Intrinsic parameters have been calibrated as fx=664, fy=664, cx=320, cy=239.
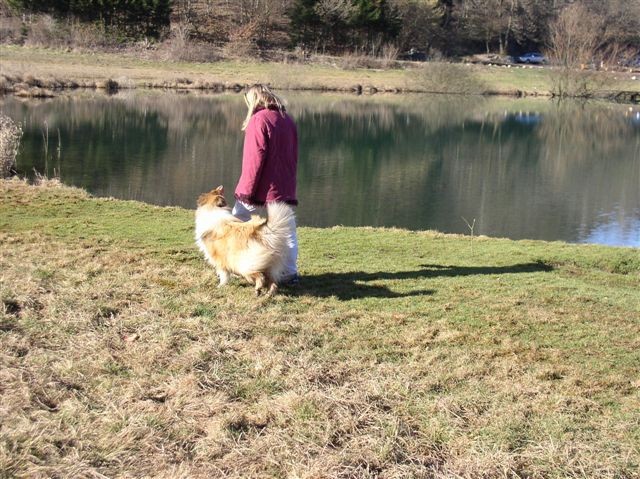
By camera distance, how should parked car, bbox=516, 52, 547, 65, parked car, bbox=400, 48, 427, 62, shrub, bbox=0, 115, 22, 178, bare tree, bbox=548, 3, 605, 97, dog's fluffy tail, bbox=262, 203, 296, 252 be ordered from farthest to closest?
parked car, bbox=516, 52, 547, 65 → parked car, bbox=400, 48, 427, 62 → bare tree, bbox=548, 3, 605, 97 → shrub, bbox=0, 115, 22, 178 → dog's fluffy tail, bbox=262, 203, 296, 252

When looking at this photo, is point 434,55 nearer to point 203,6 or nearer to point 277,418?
point 203,6

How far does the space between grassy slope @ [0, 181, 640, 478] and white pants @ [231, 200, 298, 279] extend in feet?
0.76

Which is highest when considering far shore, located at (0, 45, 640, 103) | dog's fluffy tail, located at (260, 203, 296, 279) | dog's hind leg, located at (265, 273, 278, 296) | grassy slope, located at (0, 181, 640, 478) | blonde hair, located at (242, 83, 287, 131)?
far shore, located at (0, 45, 640, 103)

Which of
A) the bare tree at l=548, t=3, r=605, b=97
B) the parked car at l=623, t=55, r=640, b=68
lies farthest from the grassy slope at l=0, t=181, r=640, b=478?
the parked car at l=623, t=55, r=640, b=68

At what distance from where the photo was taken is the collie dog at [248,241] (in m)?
5.81

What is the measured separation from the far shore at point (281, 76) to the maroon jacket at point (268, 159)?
1508 inches

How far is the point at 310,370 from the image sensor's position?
14.6 feet

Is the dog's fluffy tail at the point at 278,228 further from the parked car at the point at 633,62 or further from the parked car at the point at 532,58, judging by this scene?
the parked car at the point at 532,58

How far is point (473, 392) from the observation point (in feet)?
14.2

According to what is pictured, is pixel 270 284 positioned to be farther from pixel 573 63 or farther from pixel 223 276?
pixel 573 63

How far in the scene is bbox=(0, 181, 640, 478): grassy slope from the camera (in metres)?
3.42

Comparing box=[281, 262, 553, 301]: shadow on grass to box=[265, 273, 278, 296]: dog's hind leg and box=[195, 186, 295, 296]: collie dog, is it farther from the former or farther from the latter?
box=[195, 186, 295, 296]: collie dog

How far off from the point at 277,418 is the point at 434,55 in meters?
71.9

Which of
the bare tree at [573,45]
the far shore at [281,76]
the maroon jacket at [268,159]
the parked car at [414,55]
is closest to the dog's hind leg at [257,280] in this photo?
the maroon jacket at [268,159]
